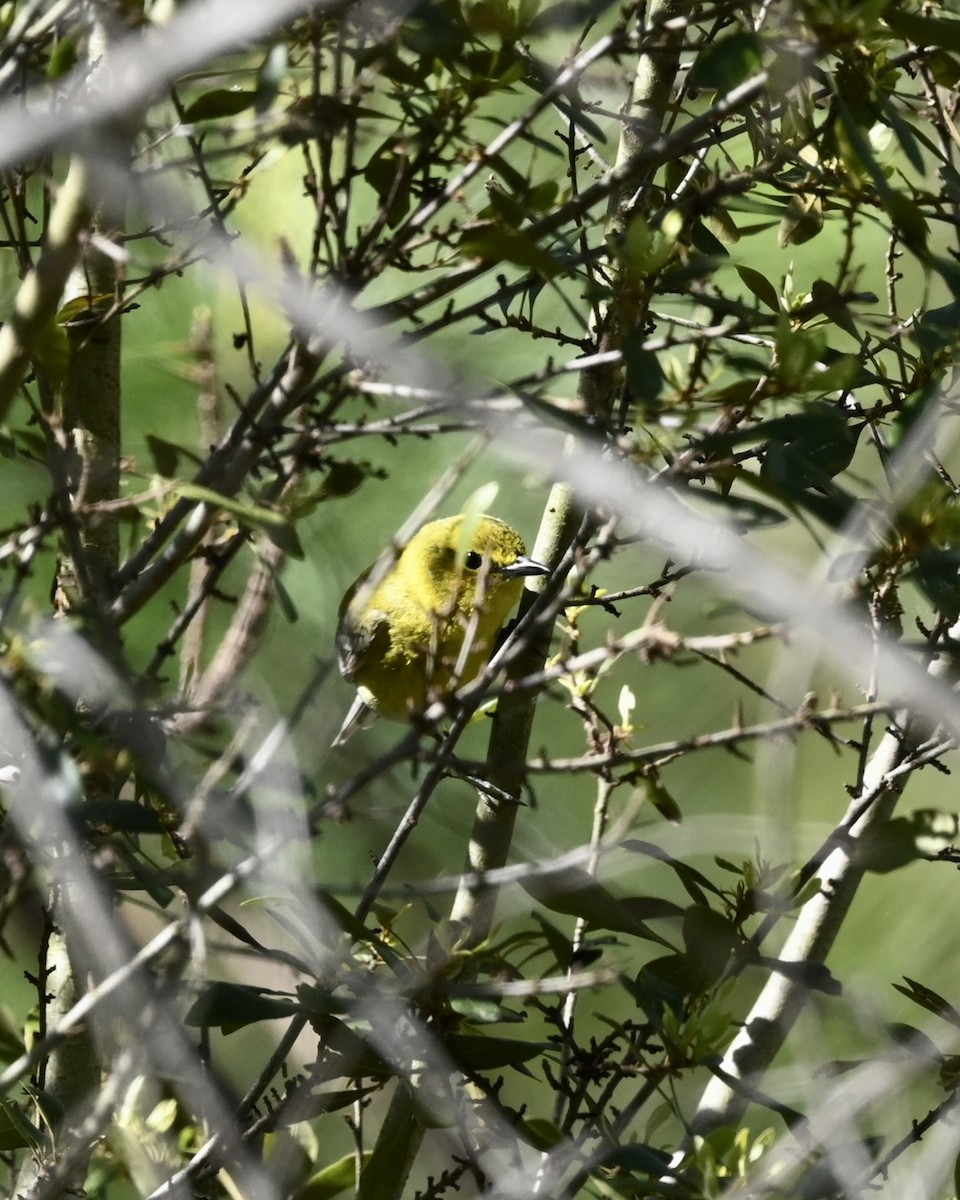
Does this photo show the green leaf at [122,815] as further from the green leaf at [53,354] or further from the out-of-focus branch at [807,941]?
the out-of-focus branch at [807,941]

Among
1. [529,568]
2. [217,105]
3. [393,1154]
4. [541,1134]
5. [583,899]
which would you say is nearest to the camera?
[217,105]

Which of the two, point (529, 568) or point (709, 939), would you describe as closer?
point (709, 939)

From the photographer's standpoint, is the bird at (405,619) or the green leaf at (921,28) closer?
the green leaf at (921,28)

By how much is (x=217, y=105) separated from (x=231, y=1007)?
3.73 ft

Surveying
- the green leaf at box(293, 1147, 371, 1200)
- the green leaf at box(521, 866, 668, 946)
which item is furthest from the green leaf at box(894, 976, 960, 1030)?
the green leaf at box(293, 1147, 371, 1200)

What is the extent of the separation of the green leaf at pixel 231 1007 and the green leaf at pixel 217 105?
110 cm

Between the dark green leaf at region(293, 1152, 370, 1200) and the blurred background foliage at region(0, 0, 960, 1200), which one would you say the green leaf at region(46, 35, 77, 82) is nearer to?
the blurred background foliage at region(0, 0, 960, 1200)

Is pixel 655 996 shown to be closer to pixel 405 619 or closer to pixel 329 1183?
pixel 329 1183

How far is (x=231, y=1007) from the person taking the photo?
5.67ft

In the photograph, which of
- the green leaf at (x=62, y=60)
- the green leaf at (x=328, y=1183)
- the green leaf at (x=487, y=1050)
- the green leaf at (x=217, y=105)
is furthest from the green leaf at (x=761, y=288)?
the green leaf at (x=328, y=1183)

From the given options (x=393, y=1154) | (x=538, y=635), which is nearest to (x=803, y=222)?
(x=538, y=635)

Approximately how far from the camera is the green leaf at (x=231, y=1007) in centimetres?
172

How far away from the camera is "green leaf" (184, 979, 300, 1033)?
5.65ft

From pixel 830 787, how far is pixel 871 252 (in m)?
1.90
